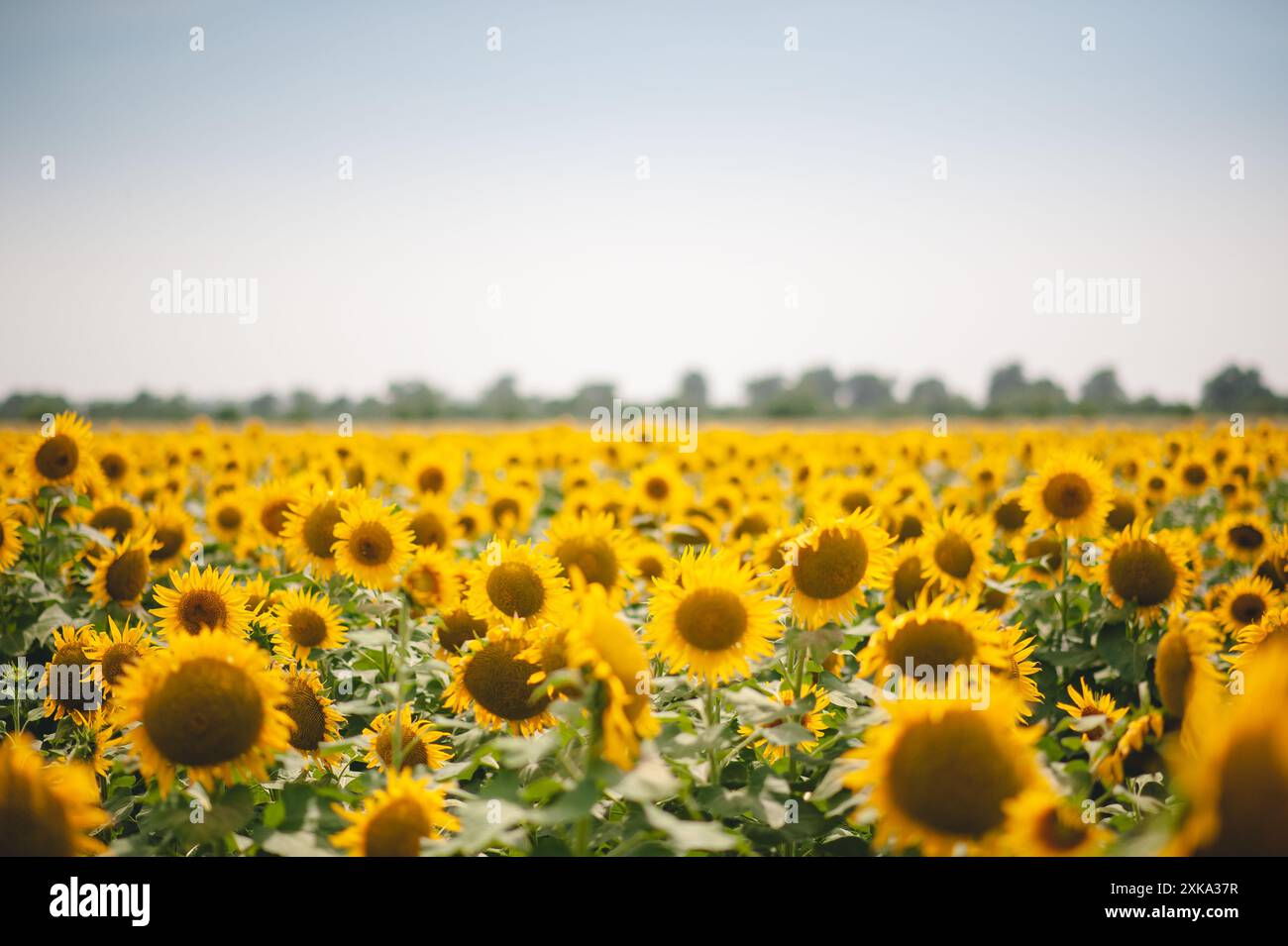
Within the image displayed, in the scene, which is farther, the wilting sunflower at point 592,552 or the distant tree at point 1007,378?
the distant tree at point 1007,378

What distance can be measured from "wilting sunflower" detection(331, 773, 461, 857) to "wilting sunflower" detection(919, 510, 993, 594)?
309 centimetres

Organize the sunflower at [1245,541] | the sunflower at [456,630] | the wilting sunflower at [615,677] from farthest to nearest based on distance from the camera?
the sunflower at [1245,541], the sunflower at [456,630], the wilting sunflower at [615,677]

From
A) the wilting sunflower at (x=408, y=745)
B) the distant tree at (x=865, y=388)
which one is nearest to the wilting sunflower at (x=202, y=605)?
the wilting sunflower at (x=408, y=745)

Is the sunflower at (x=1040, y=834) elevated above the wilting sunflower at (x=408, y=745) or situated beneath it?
elevated above

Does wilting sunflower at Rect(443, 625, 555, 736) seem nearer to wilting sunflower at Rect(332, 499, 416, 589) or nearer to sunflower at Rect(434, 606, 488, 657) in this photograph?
sunflower at Rect(434, 606, 488, 657)

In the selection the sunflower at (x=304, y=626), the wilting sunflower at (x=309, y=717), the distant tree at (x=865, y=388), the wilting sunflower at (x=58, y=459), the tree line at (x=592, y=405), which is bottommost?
the wilting sunflower at (x=309, y=717)

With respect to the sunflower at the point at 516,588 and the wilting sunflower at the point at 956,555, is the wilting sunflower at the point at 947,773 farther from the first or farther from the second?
the wilting sunflower at the point at 956,555

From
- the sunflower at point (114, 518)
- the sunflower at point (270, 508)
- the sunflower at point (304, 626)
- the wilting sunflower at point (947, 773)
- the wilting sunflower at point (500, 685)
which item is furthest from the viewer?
the sunflower at point (114, 518)

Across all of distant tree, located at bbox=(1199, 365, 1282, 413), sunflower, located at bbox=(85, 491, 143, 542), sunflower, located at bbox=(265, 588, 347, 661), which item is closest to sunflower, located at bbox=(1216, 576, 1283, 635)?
sunflower, located at bbox=(265, 588, 347, 661)

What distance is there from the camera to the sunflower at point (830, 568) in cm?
300

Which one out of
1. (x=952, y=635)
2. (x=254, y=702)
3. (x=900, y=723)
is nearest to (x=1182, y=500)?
(x=952, y=635)

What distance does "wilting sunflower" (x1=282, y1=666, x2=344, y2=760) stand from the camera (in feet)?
9.73

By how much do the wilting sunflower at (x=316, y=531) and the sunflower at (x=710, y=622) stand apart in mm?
2155
